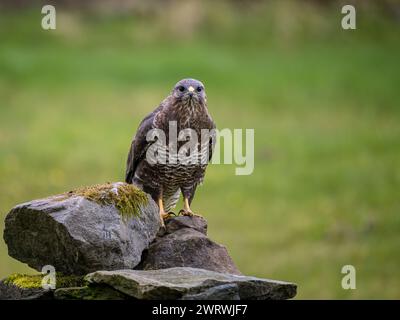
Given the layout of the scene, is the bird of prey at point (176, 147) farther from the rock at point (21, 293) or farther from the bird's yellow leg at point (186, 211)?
the rock at point (21, 293)

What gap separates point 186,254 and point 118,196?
85 cm

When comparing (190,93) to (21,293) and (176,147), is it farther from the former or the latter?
(21,293)

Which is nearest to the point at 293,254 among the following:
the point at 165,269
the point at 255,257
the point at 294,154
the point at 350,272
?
the point at 255,257

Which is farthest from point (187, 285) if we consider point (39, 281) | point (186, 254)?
point (39, 281)

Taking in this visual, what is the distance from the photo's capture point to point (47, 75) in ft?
91.2

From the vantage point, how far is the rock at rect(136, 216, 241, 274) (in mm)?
8531

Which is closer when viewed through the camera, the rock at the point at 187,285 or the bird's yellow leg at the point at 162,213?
the rock at the point at 187,285

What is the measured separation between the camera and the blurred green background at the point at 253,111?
1888 centimetres

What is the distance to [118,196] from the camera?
8.27 meters

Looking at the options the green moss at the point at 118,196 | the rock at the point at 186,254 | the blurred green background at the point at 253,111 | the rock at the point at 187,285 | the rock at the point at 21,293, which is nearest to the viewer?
the rock at the point at 187,285

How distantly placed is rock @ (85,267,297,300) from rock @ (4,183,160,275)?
1.17 feet

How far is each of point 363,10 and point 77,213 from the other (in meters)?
24.8

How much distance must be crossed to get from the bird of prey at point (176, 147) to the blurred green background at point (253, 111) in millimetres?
6954

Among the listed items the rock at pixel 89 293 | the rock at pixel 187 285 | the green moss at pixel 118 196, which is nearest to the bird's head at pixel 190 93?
the green moss at pixel 118 196
